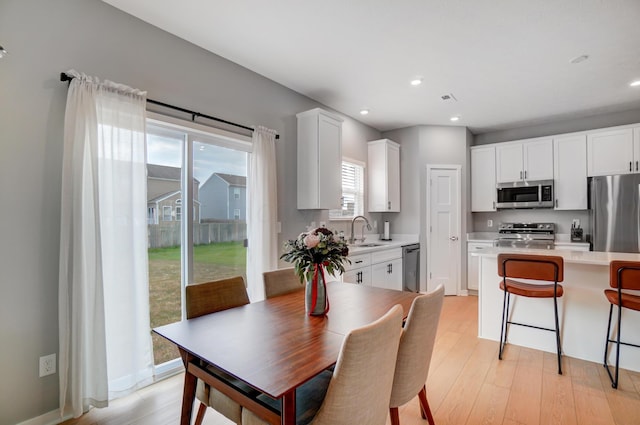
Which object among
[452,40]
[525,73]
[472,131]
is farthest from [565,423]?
[472,131]

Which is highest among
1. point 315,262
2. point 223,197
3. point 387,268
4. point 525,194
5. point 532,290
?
point 525,194

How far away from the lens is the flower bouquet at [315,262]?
1.71 meters

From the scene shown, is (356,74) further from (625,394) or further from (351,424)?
(625,394)

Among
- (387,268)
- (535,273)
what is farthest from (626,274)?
(387,268)

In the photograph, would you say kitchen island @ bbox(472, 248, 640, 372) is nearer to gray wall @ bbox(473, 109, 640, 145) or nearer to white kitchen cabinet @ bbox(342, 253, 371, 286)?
white kitchen cabinet @ bbox(342, 253, 371, 286)

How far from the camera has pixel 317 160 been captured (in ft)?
11.5

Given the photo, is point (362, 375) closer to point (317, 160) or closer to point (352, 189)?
point (317, 160)

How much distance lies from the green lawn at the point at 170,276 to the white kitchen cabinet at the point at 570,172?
4.89 meters

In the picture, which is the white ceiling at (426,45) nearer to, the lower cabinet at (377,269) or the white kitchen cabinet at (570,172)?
the white kitchen cabinet at (570,172)

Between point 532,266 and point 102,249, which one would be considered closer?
point 102,249

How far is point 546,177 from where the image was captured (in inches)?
187

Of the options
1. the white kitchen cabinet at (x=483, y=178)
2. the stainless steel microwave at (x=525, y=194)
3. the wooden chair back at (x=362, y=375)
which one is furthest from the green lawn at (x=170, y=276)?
the stainless steel microwave at (x=525, y=194)

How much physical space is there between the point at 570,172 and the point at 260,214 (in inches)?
182

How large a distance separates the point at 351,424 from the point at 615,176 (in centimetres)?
495
